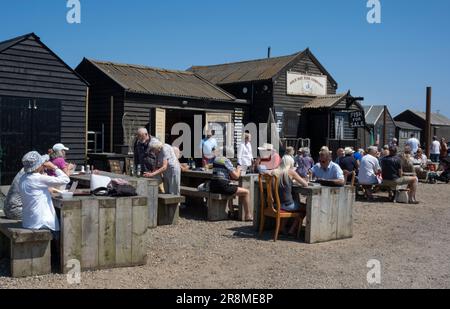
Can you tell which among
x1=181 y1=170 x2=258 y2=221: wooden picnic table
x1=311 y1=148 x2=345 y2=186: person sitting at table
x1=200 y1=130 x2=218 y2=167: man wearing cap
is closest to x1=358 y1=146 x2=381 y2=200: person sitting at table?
x1=200 y1=130 x2=218 y2=167: man wearing cap

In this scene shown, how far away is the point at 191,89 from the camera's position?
18469 mm

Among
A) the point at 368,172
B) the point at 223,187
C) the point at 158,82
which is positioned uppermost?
the point at 158,82

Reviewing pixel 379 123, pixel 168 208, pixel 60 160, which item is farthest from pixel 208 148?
pixel 379 123

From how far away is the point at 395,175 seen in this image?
38.5ft

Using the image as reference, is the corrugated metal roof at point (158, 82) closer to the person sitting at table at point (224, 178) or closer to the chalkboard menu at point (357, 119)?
the chalkboard menu at point (357, 119)

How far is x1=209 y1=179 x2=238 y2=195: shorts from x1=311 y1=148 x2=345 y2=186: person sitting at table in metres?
1.42

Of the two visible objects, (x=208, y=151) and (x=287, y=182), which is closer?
(x=287, y=182)

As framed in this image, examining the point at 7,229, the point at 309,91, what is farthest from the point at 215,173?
the point at 309,91

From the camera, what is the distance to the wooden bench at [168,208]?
7926 mm

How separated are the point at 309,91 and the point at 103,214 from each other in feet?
59.9

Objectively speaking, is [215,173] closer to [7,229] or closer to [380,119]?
[7,229]

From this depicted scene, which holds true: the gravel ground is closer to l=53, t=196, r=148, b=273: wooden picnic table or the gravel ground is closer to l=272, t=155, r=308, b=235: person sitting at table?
l=53, t=196, r=148, b=273: wooden picnic table

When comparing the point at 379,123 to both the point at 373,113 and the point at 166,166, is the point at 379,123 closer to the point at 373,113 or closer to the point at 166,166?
the point at 373,113

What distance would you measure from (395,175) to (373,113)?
26.6m
